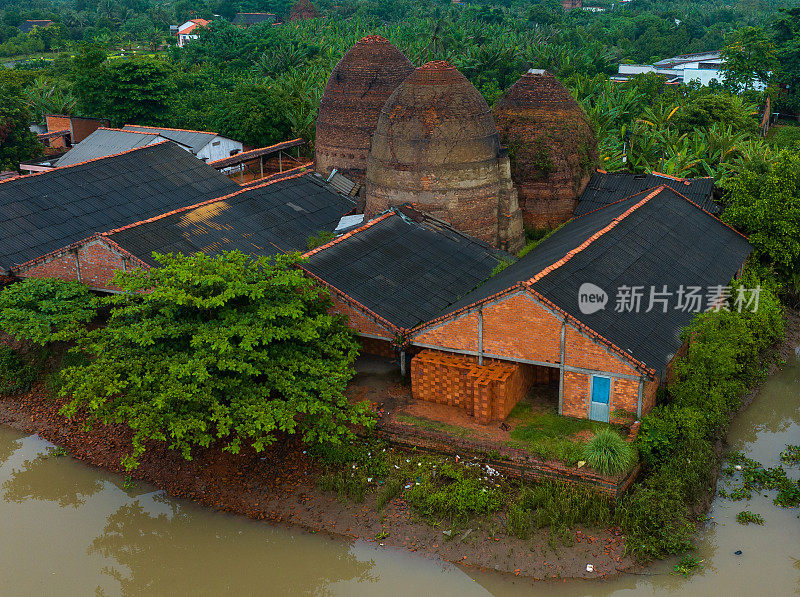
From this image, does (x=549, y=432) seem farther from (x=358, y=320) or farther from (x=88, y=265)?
(x=88, y=265)

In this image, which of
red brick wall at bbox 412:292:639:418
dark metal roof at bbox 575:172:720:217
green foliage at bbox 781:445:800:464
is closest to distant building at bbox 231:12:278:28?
dark metal roof at bbox 575:172:720:217

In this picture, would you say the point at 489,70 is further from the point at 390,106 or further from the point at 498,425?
the point at 498,425

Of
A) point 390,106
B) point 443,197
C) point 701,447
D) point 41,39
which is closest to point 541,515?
point 701,447

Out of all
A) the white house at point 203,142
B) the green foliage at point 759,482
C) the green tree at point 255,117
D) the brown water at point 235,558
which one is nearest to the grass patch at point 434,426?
the brown water at point 235,558

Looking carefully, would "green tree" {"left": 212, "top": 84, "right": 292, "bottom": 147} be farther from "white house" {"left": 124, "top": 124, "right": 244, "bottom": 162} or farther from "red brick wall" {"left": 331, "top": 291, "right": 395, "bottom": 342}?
"red brick wall" {"left": 331, "top": 291, "right": 395, "bottom": 342}

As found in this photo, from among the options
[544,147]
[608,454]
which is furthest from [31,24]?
[608,454]

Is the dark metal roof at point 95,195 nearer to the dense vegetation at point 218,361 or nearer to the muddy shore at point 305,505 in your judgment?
the muddy shore at point 305,505
